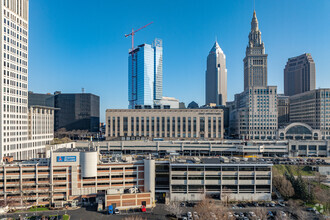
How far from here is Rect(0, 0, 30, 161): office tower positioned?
10912 centimetres

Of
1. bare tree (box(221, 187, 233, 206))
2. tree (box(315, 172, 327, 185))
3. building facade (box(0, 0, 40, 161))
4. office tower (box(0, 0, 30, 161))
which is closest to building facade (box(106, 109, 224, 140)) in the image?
building facade (box(0, 0, 40, 161))

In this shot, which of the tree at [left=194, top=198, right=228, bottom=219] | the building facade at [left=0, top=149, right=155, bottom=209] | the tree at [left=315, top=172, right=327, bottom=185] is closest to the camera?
the tree at [left=194, top=198, right=228, bottom=219]

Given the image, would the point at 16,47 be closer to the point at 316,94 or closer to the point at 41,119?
the point at 41,119

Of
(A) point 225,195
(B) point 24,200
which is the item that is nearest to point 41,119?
(B) point 24,200

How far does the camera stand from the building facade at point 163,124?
180m

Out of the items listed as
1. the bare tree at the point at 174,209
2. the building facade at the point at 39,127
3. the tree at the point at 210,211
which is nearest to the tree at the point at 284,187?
the tree at the point at 210,211

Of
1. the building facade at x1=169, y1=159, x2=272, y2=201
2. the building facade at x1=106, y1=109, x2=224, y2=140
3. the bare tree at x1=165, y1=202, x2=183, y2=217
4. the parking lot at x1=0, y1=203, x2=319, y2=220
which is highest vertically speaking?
the building facade at x1=106, y1=109, x2=224, y2=140

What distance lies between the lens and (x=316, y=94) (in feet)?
607

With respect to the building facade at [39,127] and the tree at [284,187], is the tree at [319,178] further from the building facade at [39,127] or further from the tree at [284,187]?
the building facade at [39,127]

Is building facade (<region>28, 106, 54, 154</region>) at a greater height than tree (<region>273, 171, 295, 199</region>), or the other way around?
building facade (<region>28, 106, 54, 154</region>)

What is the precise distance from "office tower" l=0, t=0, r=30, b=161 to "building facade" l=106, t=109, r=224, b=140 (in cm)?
6526

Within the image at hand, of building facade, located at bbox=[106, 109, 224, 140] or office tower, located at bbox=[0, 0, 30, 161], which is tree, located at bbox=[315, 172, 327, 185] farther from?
office tower, located at bbox=[0, 0, 30, 161]

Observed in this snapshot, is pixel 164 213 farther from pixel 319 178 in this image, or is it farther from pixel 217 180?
pixel 319 178

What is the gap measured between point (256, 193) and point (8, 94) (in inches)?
4460
